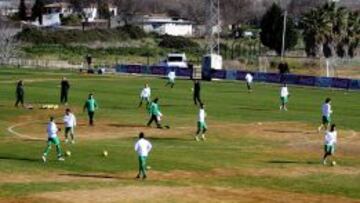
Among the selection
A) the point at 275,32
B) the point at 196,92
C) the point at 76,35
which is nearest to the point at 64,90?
the point at 196,92

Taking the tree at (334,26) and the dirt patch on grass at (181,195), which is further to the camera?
the tree at (334,26)

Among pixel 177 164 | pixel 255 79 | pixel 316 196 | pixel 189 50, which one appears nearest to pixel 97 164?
pixel 177 164

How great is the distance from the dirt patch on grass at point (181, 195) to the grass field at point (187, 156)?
3cm

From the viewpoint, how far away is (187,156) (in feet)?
124

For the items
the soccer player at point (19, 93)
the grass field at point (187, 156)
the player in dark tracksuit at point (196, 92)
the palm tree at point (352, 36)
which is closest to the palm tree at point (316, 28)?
the palm tree at point (352, 36)

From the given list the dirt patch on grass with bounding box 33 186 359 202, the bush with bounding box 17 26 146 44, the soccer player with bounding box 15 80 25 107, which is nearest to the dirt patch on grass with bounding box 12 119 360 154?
the soccer player with bounding box 15 80 25 107

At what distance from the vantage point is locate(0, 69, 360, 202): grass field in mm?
29734

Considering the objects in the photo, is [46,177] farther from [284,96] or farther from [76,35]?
[76,35]

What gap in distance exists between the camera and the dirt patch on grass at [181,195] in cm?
2830

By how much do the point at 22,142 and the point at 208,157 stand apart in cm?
984

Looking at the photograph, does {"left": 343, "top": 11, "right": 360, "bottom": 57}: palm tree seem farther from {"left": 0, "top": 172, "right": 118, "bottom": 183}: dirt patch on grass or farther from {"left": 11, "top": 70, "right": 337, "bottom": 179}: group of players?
{"left": 0, "top": 172, "right": 118, "bottom": 183}: dirt patch on grass

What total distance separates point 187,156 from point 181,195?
28.8ft

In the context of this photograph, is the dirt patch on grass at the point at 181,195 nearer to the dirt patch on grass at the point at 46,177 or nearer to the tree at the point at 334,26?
the dirt patch on grass at the point at 46,177

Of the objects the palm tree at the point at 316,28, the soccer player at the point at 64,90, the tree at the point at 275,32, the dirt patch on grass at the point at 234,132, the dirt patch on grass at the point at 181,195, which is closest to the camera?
the dirt patch on grass at the point at 181,195
